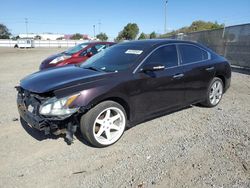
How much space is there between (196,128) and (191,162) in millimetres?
1275

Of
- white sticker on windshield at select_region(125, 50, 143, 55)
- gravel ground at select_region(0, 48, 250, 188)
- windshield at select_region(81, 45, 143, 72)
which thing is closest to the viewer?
gravel ground at select_region(0, 48, 250, 188)

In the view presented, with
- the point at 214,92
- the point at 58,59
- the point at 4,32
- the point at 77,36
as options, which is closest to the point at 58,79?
the point at 214,92

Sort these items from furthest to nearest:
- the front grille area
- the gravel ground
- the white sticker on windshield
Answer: the white sticker on windshield → the front grille area → the gravel ground

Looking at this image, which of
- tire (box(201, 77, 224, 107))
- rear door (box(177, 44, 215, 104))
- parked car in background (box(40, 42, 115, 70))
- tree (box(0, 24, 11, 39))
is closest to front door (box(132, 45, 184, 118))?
rear door (box(177, 44, 215, 104))

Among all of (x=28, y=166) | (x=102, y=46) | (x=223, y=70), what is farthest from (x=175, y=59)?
(x=102, y=46)

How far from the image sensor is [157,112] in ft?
14.5

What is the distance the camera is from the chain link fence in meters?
11.4

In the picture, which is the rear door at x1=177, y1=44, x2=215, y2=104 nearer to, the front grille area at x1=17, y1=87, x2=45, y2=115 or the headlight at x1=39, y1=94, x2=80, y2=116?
the headlight at x1=39, y1=94, x2=80, y2=116

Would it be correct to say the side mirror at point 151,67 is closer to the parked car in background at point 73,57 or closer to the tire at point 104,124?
the tire at point 104,124

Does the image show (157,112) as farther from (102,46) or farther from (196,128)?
(102,46)

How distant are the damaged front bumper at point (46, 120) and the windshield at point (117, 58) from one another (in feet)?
3.79

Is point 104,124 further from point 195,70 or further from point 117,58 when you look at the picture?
point 195,70

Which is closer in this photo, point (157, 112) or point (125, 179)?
point (125, 179)

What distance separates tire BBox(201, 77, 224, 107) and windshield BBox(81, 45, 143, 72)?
6.81 feet
